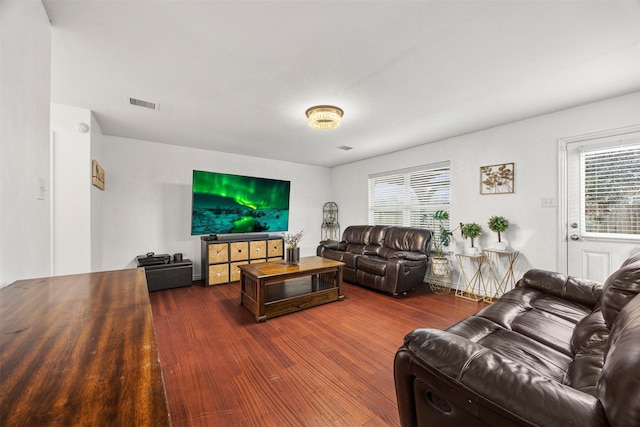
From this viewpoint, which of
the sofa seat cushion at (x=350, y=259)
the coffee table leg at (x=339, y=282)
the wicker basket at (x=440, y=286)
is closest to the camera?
the coffee table leg at (x=339, y=282)

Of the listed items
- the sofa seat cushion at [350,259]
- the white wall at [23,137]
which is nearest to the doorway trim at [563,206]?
the sofa seat cushion at [350,259]

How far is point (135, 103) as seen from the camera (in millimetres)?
2773

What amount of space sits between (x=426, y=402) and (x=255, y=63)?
244 centimetres

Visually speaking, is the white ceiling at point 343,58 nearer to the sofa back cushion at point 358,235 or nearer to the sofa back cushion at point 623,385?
the sofa back cushion at point 623,385

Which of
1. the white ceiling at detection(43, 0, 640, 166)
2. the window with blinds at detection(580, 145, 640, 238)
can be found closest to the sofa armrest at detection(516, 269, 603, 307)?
→ the window with blinds at detection(580, 145, 640, 238)

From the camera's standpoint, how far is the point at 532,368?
120 centimetres

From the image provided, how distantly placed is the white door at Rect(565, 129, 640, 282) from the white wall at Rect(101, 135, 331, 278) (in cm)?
503

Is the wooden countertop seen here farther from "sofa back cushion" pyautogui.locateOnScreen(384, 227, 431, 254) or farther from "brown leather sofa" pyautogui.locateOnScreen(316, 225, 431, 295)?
"sofa back cushion" pyautogui.locateOnScreen(384, 227, 431, 254)

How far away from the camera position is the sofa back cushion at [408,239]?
4102 millimetres

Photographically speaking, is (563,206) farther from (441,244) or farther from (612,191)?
(441,244)

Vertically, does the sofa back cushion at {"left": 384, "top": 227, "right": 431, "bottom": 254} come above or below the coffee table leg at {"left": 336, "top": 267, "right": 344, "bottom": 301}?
above


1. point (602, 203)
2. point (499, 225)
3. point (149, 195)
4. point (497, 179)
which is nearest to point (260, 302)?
point (149, 195)

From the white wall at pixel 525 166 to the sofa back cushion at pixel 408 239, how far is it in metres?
0.47

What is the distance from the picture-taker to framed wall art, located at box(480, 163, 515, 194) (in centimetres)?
344
